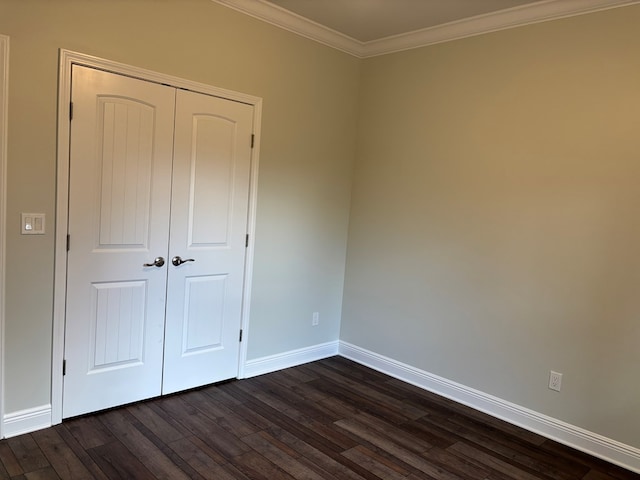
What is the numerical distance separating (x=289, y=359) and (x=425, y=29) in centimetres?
292

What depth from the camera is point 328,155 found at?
4.05 metres

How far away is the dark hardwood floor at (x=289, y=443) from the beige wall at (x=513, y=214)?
0.41 meters

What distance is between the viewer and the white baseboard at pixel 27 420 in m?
2.60

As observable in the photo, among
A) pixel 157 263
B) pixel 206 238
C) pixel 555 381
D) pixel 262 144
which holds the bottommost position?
pixel 555 381

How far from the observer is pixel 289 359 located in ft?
13.1

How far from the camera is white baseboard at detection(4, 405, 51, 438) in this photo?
8.52 ft

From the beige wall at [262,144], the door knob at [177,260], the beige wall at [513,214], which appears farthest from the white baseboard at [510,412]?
the door knob at [177,260]

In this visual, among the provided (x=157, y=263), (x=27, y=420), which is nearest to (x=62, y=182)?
(x=157, y=263)

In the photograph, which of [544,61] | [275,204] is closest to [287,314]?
[275,204]

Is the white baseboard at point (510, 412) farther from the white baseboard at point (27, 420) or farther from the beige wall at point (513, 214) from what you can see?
the white baseboard at point (27, 420)

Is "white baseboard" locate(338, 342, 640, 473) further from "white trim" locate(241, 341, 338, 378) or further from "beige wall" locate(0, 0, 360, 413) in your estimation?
"beige wall" locate(0, 0, 360, 413)

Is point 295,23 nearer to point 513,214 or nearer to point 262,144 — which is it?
point 262,144

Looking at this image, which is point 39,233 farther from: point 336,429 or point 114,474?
point 336,429

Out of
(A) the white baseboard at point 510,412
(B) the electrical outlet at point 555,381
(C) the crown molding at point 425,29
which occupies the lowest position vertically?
(A) the white baseboard at point 510,412
